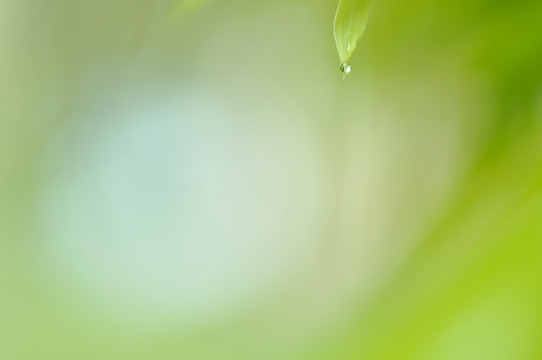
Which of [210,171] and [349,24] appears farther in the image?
[210,171]

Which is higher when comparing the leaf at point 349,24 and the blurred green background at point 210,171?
the leaf at point 349,24

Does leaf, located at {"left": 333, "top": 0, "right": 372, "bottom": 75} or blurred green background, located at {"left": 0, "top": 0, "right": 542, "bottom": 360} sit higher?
leaf, located at {"left": 333, "top": 0, "right": 372, "bottom": 75}

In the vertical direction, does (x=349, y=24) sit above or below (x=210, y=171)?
above

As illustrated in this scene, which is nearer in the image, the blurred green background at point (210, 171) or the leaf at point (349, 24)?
the leaf at point (349, 24)

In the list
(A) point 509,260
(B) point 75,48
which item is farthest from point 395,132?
(A) point 509,260
